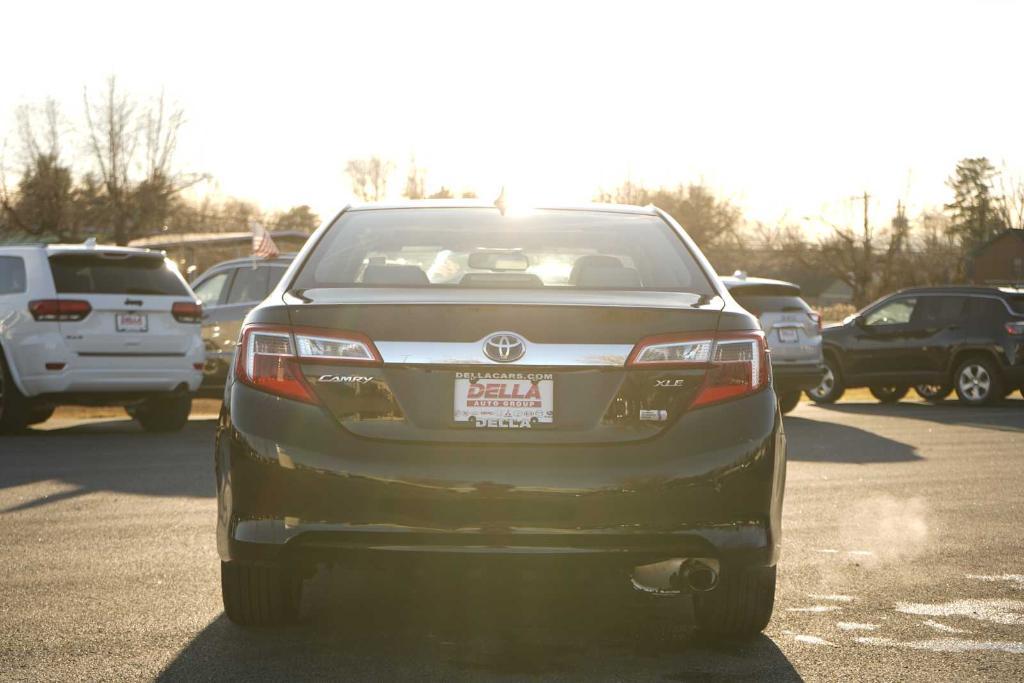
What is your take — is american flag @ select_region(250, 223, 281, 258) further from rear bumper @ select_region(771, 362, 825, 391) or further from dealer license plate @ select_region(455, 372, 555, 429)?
dealer license plate @ select_region(455, 372, 555, 429)

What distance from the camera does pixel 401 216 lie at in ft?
19.3

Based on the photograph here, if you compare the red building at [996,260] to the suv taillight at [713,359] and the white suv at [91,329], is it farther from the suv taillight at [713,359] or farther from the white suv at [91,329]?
the suv taillight at [713,359]

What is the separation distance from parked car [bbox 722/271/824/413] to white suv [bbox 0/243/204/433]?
663 cm

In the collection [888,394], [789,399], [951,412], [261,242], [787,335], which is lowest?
[888,394]

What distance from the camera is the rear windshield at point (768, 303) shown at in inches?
683

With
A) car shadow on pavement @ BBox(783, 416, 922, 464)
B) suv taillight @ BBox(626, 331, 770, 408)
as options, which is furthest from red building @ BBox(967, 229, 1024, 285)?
suv taillight @ BBox(626, 331, 770, 408)

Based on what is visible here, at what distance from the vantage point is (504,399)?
4500 millimetres

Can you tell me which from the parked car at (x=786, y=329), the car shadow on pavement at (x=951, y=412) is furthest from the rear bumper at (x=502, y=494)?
the parked car at (x=786, y=329)

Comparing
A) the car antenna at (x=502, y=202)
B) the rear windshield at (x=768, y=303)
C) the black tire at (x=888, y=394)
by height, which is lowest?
the black tire at (x=888, y=394)

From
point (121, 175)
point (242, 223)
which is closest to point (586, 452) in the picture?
point (121, 175)

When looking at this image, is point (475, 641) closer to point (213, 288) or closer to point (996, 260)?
point (213, 288)

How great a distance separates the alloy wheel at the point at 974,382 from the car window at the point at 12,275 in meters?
12.6

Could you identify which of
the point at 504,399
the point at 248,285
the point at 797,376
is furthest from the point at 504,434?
the point at 248,285

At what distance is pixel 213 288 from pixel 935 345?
9.86m
